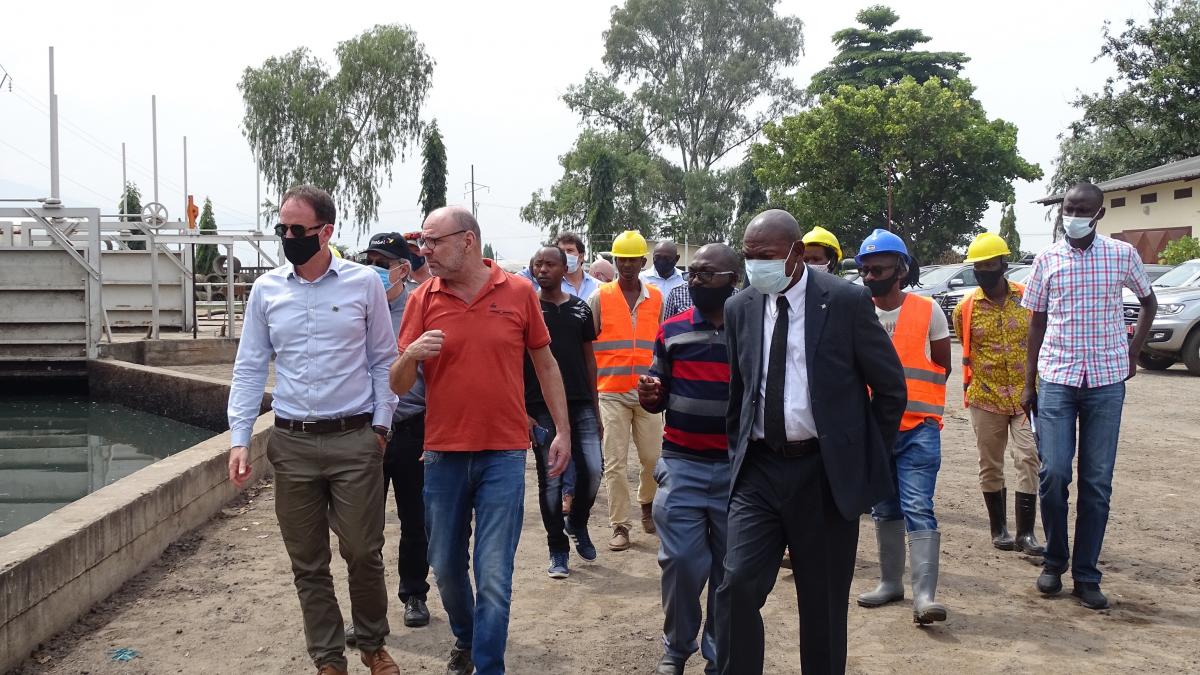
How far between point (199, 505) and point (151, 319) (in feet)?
52.0

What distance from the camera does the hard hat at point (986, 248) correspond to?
6.46 m

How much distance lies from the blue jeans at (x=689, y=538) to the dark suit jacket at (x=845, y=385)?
0.68 meters

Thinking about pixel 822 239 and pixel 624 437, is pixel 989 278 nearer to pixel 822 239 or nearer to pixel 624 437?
pixel 822 239

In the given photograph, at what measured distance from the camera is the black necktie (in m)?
3.79

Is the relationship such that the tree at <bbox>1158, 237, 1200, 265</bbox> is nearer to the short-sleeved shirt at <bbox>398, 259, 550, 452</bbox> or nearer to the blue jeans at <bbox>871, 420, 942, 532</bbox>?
the blue jeans at <bbox>871, 420, 942, 532</bbox>

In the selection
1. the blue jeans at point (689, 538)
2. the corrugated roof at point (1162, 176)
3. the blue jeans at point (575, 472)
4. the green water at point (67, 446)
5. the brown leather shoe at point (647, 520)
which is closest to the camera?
the blue jeans at point (689, 538)

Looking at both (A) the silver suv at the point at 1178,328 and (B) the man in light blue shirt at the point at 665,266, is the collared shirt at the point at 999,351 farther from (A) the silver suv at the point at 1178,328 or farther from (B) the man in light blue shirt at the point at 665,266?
(A) the silver suv at the point at 1178,328

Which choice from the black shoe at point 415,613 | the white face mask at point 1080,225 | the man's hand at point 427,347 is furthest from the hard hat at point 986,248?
the black shoe at point 415,613

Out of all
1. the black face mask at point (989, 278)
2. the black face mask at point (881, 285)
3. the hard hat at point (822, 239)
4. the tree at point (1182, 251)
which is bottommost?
the black face mask at point (881, 285)

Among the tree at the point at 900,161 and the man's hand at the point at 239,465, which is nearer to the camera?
the man's hand at the point at 239,465

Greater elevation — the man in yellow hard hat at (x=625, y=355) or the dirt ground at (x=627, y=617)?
the man in yellow hard hat at (x=625, y=355)

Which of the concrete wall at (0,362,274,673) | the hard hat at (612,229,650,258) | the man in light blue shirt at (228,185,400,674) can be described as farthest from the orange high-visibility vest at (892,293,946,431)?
the concrete wall at (0,362,274,673)

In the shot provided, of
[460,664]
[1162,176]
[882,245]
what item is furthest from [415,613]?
[1162,176]

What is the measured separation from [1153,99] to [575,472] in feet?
123
